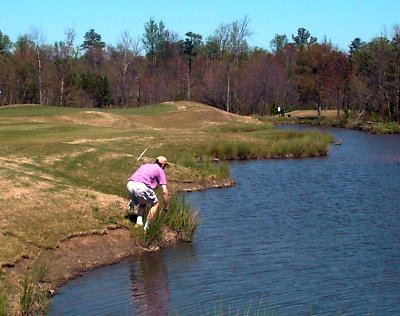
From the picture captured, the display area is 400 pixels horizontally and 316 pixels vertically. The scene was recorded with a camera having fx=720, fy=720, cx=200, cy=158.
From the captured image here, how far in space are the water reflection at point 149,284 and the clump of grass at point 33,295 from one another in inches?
65.5

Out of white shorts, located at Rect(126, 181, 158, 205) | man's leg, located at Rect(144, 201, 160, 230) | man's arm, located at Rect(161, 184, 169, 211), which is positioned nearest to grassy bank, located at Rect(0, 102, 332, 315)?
man's leg, located at Rect(144, 201, 160, 230)

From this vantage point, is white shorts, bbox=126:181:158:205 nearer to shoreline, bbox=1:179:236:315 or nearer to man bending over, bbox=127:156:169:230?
man bending over, bbox=127:156:169:230

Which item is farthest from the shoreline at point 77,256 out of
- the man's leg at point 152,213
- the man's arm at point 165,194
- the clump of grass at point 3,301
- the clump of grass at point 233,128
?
the clump of grass at point 233,128

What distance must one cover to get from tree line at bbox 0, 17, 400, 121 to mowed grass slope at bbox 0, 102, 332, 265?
Result: 2564 centimetres

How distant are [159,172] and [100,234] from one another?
2021 mm

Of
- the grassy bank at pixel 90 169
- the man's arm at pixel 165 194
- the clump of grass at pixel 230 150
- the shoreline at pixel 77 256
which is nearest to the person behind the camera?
the shoreline at pixel 77 256

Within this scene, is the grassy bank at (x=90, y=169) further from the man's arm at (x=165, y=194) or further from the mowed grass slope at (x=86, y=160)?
the man's arm at (x=165, y=194)

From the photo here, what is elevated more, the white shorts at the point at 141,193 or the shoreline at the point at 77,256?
the white shorts at the point at 141,193

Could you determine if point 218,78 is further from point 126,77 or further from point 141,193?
point 141,193

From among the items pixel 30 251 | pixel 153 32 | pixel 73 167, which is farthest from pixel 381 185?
pixel 153 32

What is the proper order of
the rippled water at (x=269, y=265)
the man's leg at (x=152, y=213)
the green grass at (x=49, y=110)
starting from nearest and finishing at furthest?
the rippled water at (x=269, y=265)
the man's leg at (x=152, y=213)
the green grass at (x=49, y=110)

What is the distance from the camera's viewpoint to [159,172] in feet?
56.4

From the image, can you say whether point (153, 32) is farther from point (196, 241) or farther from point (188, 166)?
point (196, 241)

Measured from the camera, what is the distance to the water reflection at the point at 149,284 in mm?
13023
